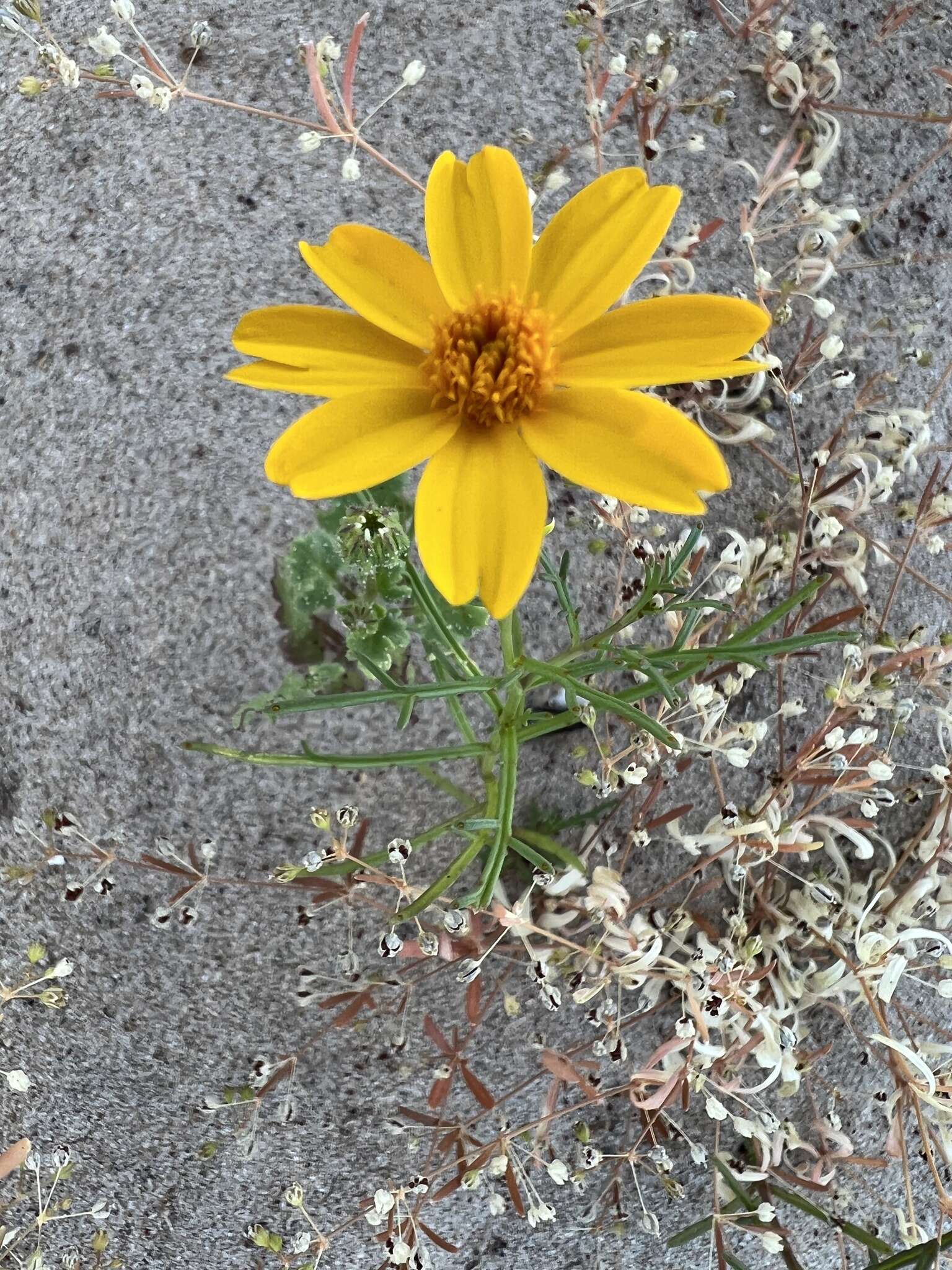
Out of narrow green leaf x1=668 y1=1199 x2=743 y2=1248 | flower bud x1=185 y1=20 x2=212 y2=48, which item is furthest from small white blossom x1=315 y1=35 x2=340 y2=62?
narrow green leaf x1=668 y1=1199 x2=743 y2=1248

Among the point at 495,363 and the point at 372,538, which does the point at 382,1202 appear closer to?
the point at 372,538

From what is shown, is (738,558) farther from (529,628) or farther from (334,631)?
(334,631)

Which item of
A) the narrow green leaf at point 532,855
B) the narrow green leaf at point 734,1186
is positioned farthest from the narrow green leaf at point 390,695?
the narrow green leaf at point 734,1186

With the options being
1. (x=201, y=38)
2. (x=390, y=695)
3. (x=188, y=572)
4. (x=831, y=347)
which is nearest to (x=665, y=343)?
(x=390, y=695)

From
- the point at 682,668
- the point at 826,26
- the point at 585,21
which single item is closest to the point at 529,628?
the point at 682,668

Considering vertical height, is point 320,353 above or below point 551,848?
above

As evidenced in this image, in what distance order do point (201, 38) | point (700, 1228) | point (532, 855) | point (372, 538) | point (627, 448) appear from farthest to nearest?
point (201, 38) < point (700, 1228) < point (532, 855) < point (372, 538) < point (627, 448)

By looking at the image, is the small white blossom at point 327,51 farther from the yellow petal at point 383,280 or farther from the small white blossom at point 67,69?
the yellow petal at point 383,280
